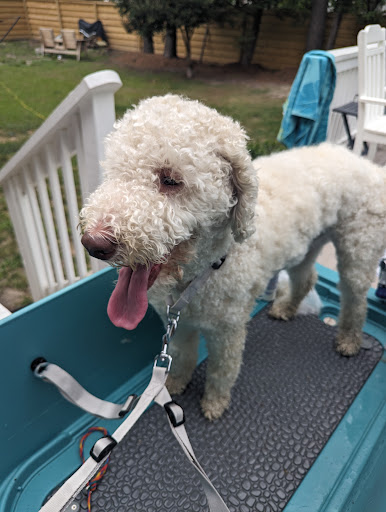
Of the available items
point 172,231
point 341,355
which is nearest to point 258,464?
point 341,355

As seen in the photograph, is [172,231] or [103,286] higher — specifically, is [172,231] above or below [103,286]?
above

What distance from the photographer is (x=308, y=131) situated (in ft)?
8.41

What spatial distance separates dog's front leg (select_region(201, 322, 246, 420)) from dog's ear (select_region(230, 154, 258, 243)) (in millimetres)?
528

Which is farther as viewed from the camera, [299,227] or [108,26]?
[108,26]

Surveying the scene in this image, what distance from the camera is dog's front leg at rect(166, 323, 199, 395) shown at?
1.80 m

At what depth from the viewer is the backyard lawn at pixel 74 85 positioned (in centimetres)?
348

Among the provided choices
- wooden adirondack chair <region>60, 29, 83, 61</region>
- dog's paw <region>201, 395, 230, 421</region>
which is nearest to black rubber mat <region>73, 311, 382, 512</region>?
dog's paw <region>201, 395, 230, 421</region>

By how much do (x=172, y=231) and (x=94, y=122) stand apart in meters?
0.87

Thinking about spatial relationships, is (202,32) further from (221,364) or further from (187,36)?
(221,364)

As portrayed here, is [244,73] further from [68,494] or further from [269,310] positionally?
[68,494]

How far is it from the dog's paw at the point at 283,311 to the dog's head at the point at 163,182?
143 centimetres

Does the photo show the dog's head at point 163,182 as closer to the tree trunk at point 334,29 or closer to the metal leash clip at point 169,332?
the metal leash clip at point 169,332

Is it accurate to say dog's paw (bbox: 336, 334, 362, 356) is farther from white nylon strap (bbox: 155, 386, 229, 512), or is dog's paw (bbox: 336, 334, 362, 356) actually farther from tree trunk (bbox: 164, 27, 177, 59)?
tree trunk (bbox: 164, 27, 177, 59)

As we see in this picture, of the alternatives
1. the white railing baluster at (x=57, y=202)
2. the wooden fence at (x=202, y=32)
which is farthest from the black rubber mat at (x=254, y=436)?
the wooden fence at (x=202, y=32)
